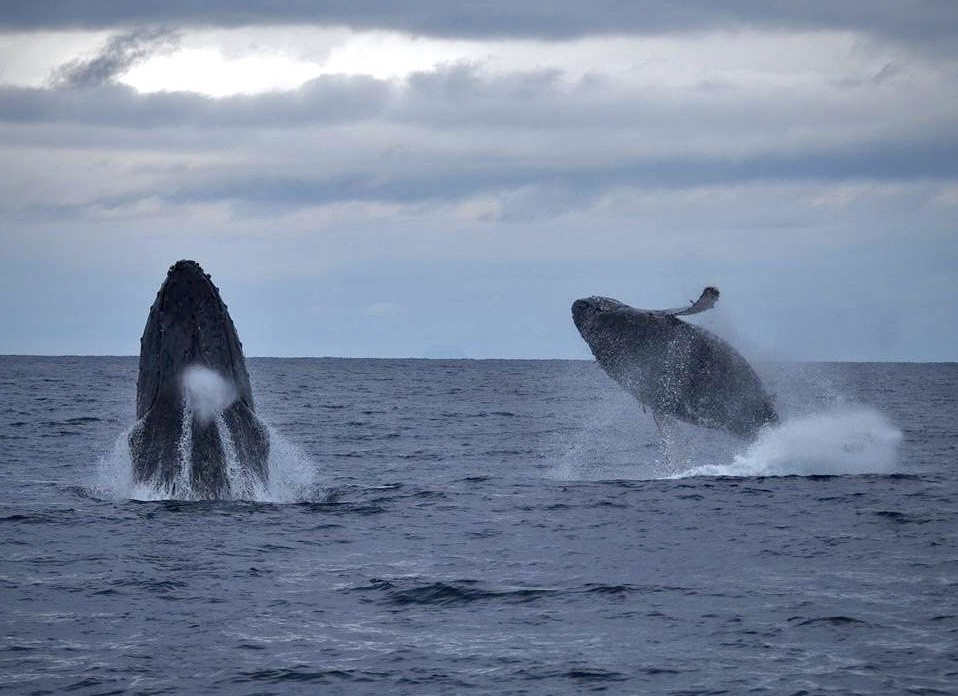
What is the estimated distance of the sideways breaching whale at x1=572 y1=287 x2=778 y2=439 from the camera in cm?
2130

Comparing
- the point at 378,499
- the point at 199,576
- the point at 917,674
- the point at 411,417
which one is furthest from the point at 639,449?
the point at 917,674

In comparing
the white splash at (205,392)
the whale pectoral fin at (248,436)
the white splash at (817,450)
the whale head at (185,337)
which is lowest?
the white splash at (817,450)

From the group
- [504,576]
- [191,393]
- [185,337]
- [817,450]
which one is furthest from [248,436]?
[817,450]

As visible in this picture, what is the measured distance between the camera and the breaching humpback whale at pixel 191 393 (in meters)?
16.9

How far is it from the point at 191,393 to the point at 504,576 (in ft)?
16.2

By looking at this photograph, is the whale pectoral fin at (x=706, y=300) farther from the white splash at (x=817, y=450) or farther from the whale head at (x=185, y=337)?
the whale head at (x=185, y=337)

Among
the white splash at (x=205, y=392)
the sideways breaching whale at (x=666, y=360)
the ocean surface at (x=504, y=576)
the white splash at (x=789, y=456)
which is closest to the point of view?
the ocean surface at (x=504, y=576)

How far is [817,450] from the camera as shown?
2591cm

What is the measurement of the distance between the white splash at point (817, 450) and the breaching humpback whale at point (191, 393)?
1097 cm

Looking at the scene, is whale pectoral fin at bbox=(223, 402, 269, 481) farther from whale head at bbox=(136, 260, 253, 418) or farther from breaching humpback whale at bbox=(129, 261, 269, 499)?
whale head at bbox=(136, 260, 253, 418)

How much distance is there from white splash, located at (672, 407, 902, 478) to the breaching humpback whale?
11.0 m

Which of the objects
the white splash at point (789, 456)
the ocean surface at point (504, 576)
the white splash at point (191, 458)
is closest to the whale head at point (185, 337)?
the white splash at point (191, 458)

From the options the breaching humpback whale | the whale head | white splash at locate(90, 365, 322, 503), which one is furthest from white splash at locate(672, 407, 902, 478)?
the whale head

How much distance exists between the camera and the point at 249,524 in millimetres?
17531
